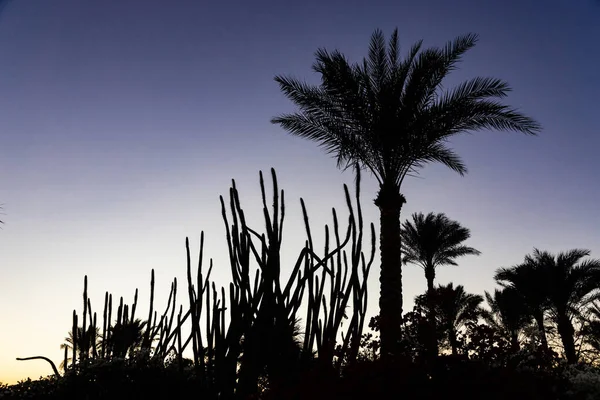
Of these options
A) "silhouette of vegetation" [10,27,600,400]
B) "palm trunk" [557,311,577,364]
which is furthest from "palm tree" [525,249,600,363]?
"silhouette of vegetation" [10,27,600,400]

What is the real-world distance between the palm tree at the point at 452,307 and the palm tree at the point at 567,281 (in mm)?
3878

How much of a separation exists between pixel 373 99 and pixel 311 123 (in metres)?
1.94

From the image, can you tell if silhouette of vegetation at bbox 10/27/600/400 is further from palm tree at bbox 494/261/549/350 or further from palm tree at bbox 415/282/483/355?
palm tree at bbox 494/261/549/350

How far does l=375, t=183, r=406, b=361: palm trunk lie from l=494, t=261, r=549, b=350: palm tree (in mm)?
15111

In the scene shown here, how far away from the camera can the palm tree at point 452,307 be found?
14837 mm

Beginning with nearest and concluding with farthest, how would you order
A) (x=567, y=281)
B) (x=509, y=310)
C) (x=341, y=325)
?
(x=341, y=325) < (x=567, y=281) < (x=509, y=310)

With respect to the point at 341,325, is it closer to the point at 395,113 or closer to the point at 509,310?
the point at 395,113

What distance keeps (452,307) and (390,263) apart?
14332mm

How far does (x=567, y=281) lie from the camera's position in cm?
2455

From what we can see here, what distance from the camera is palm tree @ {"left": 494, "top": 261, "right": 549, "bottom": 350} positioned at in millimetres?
25156

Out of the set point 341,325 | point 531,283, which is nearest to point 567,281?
point 531,283

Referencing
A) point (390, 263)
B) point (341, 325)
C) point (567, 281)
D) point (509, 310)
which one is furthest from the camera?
point (509, 310)

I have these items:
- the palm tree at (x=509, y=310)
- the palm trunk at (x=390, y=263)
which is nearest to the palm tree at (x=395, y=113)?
the palm trunk at (x=390, y=263)

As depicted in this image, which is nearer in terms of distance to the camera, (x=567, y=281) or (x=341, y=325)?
(x=341, y=325)
